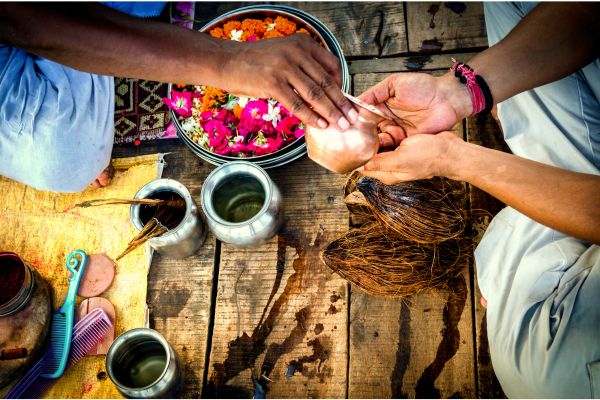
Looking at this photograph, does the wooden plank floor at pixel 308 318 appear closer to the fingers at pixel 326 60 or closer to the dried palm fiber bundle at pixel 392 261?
the dried palm fiber bundle at pixel 392 261

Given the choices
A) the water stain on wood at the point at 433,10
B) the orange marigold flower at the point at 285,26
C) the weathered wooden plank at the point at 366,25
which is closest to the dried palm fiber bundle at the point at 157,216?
the orange marigold flower at the point at 285,26

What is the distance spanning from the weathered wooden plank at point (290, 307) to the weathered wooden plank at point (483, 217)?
1.83ft

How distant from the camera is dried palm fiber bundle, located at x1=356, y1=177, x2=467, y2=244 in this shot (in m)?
1.83

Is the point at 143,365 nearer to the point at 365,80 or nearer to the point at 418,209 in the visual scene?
the point at 418,209

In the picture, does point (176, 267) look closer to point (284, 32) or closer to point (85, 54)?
point (85, 54)

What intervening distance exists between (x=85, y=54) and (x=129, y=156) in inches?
37.3

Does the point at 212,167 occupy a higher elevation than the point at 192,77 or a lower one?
lower

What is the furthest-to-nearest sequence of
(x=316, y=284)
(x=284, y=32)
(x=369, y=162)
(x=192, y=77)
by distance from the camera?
(x=284, y=32) → (x=316, y=284) → (x=369, y=162) → (x=192, y=77)

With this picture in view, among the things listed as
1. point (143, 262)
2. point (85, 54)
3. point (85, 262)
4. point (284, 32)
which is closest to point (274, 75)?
point (85, 54)

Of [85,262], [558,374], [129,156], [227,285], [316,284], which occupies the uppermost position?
[558,374]

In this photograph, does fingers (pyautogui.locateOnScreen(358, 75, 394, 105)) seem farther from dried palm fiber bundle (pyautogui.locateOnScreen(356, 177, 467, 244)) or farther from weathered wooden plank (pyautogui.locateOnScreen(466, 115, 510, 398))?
weathered wooden plank (pyautogui.locateOnScreen(466, 115, 510, 398))

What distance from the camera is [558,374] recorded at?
134cm

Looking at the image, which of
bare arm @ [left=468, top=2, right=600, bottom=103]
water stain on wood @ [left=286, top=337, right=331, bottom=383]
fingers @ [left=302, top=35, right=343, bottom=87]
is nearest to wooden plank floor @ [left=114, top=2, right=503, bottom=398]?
water stain on wood @ [left=286, top=337, right=331, bottom=383]

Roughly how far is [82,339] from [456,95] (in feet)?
6.18
